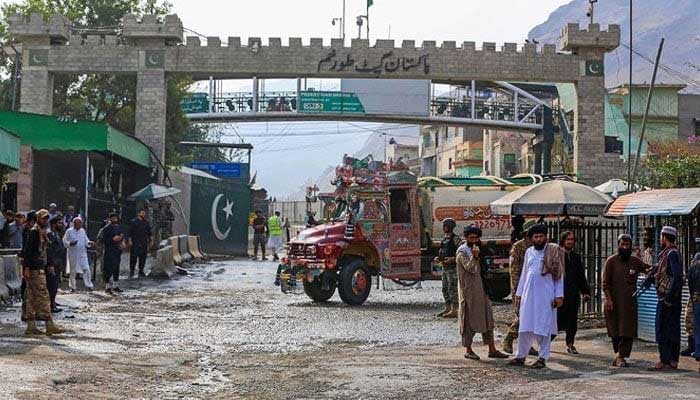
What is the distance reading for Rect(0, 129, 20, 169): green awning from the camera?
2017 cm

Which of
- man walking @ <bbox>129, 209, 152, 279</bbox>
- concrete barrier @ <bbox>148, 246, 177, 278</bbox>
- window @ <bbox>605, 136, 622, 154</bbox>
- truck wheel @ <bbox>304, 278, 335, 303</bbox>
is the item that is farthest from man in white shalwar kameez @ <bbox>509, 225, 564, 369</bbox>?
window @ <bbox>605, 136, 622, 154</bbox>

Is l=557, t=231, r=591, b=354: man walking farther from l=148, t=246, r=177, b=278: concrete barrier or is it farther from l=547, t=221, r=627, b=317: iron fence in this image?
l=148, t=246, r=177, b=278: concrete barrier

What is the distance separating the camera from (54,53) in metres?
37.4

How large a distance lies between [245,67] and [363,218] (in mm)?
18520

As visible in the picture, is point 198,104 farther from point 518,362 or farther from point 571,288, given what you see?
point 518,362

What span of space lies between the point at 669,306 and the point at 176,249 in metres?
21.3

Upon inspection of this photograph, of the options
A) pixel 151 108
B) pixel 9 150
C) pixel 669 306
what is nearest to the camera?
pixel 669 306

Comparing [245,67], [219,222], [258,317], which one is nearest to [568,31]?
[245,67]

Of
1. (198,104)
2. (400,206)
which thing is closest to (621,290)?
(400,206)

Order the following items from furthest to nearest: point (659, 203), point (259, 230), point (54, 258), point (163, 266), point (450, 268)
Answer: point (259, 230)
point (163, 266)
point (450, 268)
point (54, 258)
point (659, 203)

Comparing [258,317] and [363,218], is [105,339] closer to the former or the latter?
[258,317]

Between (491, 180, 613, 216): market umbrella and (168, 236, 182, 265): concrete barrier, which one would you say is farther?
(168, 236, 182, 265): concrete barrier

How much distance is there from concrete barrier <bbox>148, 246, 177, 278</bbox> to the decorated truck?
595 cm

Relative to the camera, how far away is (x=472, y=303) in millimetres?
12031
